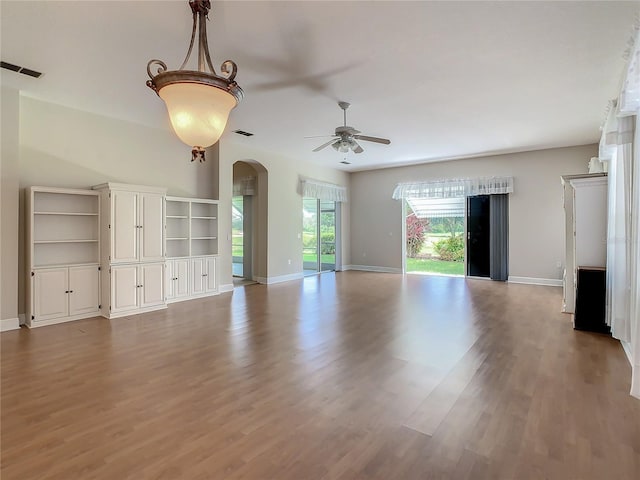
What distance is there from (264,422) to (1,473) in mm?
1331

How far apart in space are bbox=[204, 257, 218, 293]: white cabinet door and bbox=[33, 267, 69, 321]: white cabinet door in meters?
2.17

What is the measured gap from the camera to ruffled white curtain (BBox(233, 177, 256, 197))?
8.02 metres

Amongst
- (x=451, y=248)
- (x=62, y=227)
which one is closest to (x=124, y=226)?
(x=62, y=227)

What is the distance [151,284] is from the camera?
5086mm

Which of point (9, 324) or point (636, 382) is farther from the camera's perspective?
point (9, 324)

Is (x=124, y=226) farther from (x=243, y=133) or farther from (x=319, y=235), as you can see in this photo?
(x=319, y=235)

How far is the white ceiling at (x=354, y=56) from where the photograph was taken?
2658 mm

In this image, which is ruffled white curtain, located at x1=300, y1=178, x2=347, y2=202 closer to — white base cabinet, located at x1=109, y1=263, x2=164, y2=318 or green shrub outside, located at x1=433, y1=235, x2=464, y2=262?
green shrub outside, located at x1=433, y1=235, x2=464, y2=262

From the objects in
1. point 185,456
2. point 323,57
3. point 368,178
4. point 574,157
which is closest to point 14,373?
point 185,456

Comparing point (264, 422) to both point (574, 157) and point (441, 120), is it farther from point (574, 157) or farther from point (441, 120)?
point (574, 157)

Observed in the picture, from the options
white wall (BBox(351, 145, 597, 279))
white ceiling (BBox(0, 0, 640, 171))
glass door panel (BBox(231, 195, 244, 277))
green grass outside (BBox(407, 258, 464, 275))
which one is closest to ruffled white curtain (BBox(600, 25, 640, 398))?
white ceiling (BBox(0, 0, 640, 171))

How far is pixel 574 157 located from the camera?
274 inches

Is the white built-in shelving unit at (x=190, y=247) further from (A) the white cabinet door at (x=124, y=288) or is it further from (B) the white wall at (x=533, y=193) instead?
(B) the white wall at (x=533, y=193)

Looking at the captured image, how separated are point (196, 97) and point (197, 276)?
4560 millimetres
